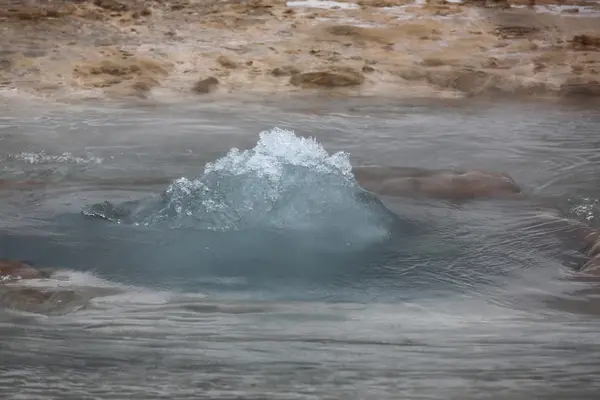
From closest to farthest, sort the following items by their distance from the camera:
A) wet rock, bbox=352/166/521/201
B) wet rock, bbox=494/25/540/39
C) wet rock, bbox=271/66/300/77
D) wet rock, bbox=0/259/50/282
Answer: wet rock, bbox=0/259/50/282, wet rock, bbox=352/166/521/201, wet rock, bbox=271/66/300/77, wet rock, bbox=494/25/540/39

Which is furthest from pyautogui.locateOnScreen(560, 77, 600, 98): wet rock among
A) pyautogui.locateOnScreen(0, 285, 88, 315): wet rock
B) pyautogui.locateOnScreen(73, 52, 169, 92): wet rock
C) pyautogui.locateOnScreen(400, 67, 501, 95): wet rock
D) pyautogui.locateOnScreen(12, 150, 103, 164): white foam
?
pyautogui.locateOnScreen(0, 285, 88, 315): wet rock

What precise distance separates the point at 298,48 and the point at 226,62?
755 mm

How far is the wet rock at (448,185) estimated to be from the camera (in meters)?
4.72

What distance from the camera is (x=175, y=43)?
838cm

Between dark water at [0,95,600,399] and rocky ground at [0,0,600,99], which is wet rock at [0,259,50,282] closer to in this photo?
dark water at [0,95,600,399]

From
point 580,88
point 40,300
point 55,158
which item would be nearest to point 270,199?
point 40,300

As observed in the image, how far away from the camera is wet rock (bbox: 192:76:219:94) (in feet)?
23.6

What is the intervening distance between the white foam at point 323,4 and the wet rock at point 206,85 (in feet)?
8.12

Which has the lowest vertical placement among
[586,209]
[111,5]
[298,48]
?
[586,209]

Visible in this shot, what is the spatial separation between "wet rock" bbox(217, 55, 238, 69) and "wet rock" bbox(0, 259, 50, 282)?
4.27 metres

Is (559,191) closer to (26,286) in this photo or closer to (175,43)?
(26,286)

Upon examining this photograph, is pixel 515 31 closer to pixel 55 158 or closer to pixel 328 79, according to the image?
pixel 328 79

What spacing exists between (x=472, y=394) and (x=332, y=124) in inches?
154

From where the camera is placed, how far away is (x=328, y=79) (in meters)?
7.52
